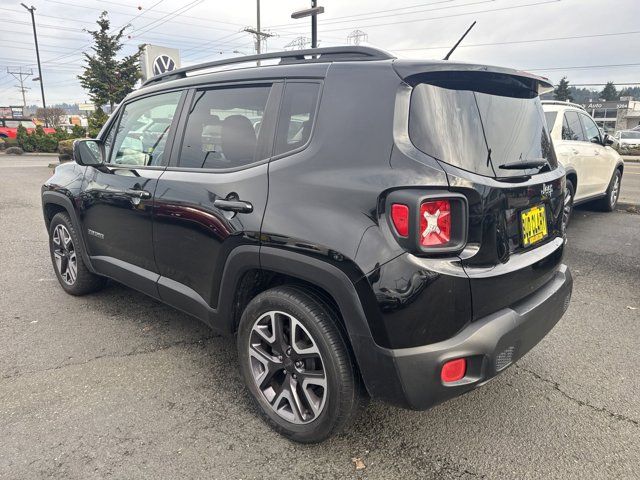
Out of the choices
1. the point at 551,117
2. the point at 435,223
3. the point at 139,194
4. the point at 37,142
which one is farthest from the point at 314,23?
the point at 37,142

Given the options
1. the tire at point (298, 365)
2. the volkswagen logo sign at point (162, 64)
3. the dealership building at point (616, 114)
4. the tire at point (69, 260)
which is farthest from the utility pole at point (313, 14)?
the dealership building at point (616, 114)

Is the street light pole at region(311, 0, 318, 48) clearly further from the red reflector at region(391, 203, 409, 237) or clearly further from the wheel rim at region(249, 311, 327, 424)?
the red reflector at region(391, 203, 409, 237)

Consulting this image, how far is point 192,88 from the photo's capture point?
9.95 feet

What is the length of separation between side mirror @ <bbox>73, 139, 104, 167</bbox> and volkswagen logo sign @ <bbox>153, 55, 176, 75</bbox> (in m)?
7.35

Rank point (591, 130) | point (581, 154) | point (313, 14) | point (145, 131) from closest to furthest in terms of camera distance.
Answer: point (145, 131)
point (581, 154)
point (591, 130)
point (313, 14)

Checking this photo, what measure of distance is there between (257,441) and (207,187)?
4.49 ft

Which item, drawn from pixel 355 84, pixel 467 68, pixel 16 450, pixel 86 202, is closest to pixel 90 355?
pixel 16 450

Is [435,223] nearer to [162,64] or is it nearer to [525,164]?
[525,164]

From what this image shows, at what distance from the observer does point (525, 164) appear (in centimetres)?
236

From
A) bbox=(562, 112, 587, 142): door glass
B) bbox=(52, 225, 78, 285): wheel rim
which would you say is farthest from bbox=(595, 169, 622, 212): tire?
bbox=(52, 225, 78, 285): wheel rim

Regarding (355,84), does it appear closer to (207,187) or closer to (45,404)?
(207,187)

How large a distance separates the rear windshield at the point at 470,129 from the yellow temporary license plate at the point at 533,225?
19cm

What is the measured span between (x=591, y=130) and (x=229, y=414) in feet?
22.2

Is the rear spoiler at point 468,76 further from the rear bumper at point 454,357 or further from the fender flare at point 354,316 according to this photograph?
the rear bumper at point 454,357
